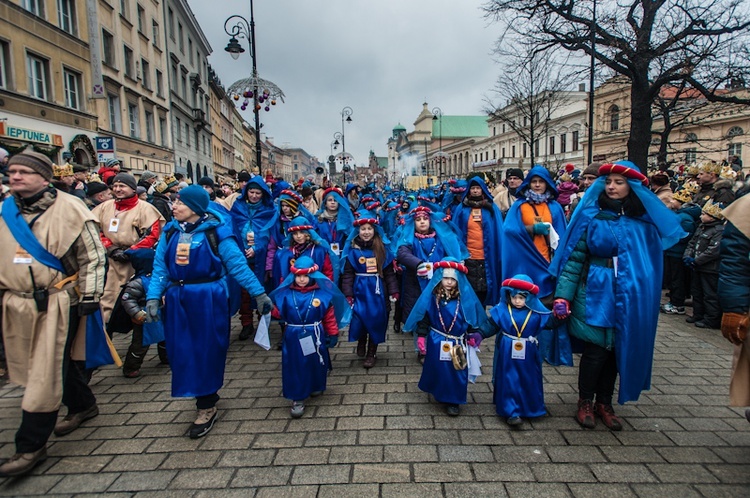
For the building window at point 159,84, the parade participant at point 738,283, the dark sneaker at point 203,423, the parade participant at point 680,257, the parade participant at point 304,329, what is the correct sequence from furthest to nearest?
1. the building window at point 159,84
2. the parade participant at point 680,257
3. the parade participant at point 304,329
4. the dark sneaker at point 203,423
5. the parade participant at point 738,283

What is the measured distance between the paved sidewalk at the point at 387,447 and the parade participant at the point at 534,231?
1193 millimetres

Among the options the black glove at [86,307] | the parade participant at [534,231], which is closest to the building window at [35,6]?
the black glove at [86,307]

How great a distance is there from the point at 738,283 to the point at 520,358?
5.27ft

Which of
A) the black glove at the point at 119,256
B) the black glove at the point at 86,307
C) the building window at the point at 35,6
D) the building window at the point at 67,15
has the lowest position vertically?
the black glove at the point at 86,307

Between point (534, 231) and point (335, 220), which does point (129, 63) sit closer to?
point (335, 220)

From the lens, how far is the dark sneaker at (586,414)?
378 cm

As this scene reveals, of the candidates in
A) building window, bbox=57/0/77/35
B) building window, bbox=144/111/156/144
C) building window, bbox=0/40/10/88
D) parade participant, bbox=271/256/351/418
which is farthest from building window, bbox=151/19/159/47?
parade participant, bbox=271/256/351/418

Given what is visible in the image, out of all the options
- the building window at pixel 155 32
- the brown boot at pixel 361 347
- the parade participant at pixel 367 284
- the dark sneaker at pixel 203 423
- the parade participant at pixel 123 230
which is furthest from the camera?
the building window at pixel 155 32

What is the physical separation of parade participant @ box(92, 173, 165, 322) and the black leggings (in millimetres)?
4494

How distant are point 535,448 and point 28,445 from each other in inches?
147

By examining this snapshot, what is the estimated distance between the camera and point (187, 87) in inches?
1398

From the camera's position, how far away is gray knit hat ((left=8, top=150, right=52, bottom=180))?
3.28 meters

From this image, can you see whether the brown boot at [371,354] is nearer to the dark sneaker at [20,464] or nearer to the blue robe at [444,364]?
the blue robe at [444,364]

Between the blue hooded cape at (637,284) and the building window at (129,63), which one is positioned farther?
the building window at (129,63)
